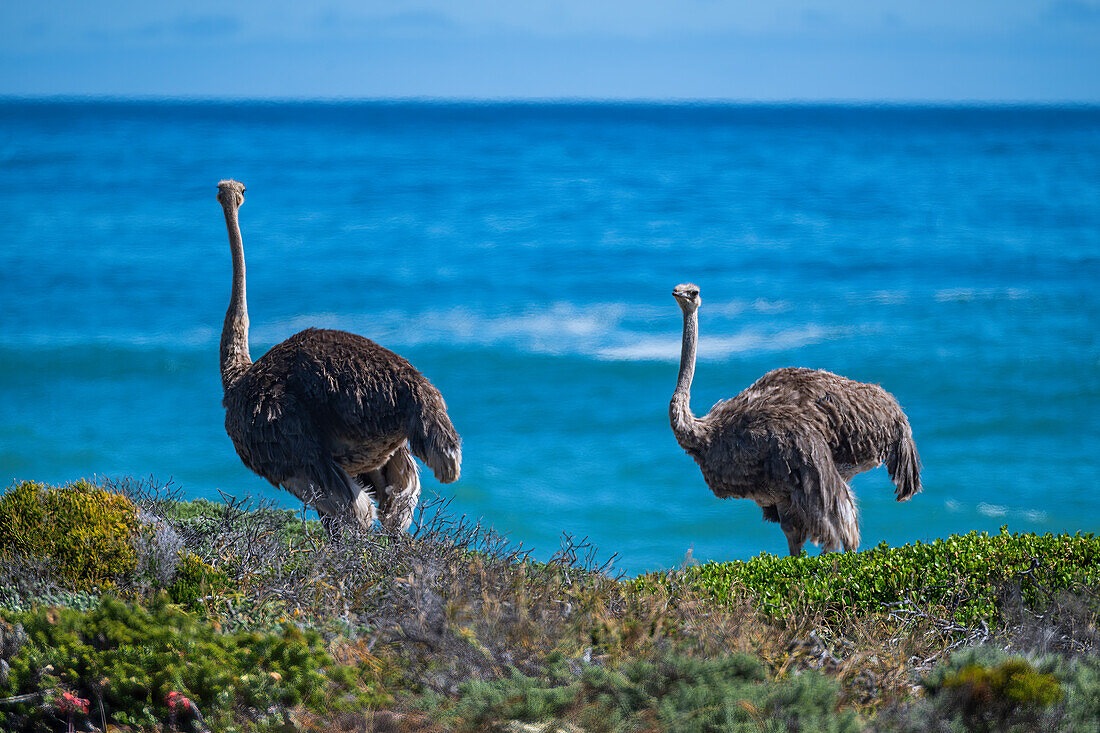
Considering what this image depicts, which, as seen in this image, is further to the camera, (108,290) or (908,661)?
(108,290)

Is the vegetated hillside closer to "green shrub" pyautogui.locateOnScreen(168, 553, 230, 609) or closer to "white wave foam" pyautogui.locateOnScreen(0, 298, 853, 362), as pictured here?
"green shrub" pyautogui.locateOnScreen(168, 553, 230, 609)

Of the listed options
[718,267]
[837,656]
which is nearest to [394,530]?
[837,656]

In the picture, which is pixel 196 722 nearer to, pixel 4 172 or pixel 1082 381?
pixel 1082 381

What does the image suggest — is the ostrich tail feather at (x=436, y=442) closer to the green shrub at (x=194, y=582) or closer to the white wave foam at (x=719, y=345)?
the green shrub at (x=194, y=582)

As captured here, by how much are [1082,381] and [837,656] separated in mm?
18553

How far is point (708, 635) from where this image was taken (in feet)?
14.8

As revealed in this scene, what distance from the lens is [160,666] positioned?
427cm

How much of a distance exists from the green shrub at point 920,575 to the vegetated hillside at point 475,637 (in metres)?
0.02

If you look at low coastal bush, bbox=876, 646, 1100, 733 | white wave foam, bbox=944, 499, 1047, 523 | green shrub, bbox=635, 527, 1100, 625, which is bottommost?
low coastal bush, bbox=876, 646, 1100, 733

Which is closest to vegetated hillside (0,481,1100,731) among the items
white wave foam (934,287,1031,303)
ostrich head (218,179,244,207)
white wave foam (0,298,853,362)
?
ostrich head (218,179,244,207)

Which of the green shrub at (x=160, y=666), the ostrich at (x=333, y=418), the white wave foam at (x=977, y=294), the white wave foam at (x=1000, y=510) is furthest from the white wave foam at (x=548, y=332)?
the green shrub at (x=160, y=666)

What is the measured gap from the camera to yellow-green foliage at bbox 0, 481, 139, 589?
5.29 m

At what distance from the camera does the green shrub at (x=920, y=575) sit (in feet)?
19.7

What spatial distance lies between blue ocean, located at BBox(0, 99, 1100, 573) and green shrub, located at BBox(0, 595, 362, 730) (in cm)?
616
